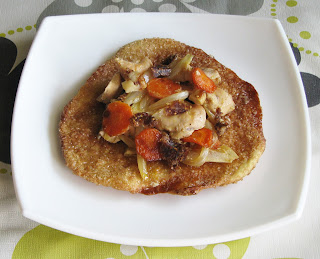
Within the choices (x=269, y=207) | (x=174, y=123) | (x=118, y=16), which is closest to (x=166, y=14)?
(x=118, y=16)

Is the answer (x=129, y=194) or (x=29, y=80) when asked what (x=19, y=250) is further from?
(x=29, y=80)

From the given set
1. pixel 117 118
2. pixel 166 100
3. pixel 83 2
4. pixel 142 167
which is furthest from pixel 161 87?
pixel 83 2

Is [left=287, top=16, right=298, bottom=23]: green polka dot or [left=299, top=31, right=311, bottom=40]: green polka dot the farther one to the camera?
[left=287, top=16, right=298, bottom=23]: green polka dot

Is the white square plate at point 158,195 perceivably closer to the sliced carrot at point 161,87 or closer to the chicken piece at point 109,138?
the chicken piece at point 109,138

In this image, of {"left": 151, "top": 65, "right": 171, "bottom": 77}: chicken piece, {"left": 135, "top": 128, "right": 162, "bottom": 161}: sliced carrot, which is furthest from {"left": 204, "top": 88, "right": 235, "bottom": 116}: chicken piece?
{"left": 135, "top": 128, "right": 162, "bottom": 161}: sliced carrot

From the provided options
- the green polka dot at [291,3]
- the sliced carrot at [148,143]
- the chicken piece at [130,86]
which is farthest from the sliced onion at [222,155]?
the green polka dot at [291,3]

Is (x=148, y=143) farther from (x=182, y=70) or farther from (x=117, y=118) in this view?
(x=182, y=70)

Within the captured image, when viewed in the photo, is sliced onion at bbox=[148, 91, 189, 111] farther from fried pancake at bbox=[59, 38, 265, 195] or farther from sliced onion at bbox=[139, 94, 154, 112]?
fried pancake at bbox=[59, 38, 265, 195]
